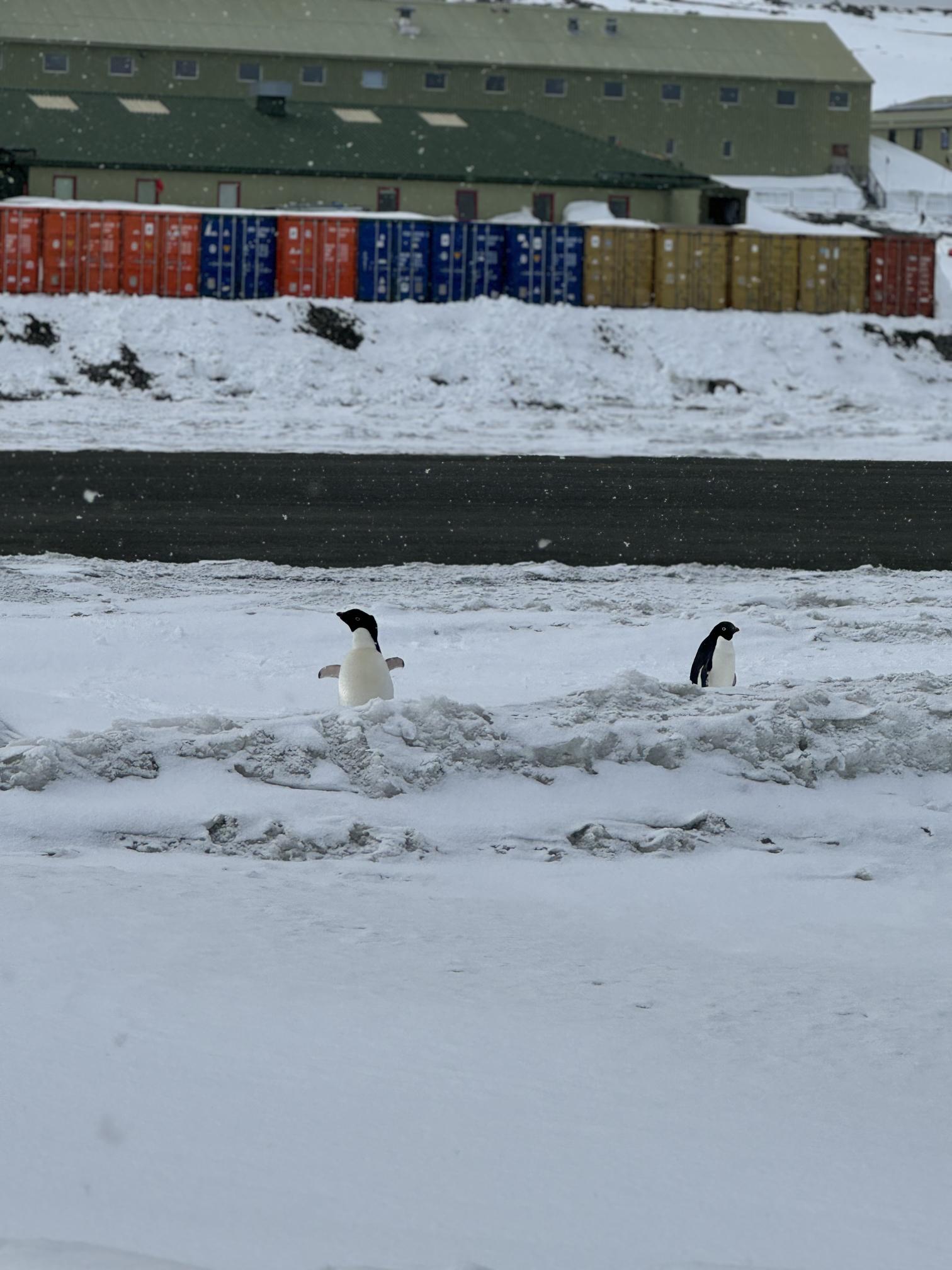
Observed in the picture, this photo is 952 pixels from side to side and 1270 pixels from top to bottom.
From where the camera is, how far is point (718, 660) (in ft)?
33.2

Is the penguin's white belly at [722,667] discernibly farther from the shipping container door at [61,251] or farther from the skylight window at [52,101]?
the skylight window at [52,101]

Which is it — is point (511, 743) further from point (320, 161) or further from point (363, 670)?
point (320, 161)

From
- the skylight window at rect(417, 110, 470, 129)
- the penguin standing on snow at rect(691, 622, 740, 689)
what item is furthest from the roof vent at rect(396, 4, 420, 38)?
the penguin standing on snow at rect(691, 622, 740, 689)

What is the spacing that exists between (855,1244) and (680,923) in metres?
2.52

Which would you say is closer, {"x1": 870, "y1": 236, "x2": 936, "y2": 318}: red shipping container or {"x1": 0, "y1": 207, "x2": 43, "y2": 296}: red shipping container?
{"x1": 0, "y1": 207, "x2": 43, "y2": 296}: red shipping container

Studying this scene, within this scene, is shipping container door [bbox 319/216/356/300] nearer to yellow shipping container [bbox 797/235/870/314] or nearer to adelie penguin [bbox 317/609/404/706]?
yellow shipping container [bbox 797/235/870/314]

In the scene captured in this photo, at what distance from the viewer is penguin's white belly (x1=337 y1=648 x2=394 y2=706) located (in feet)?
30.5

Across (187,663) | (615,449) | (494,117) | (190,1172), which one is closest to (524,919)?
(190,1172)

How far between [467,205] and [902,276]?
1349 cm

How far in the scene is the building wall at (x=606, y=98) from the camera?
64.4m

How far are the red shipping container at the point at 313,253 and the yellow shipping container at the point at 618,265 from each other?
639 centimetres

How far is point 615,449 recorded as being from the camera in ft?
92.1

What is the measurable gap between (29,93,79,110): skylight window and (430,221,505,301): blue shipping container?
15.4m

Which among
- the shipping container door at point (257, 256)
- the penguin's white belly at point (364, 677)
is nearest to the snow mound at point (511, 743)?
the penguin's white belly at point (364, 677)
